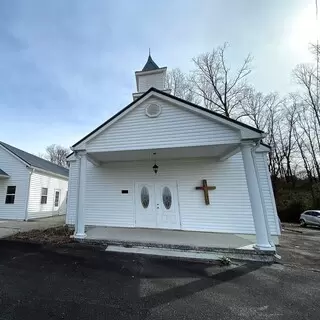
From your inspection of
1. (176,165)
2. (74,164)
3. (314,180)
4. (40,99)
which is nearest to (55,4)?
(40,99)

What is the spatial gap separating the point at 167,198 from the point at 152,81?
7105 mm

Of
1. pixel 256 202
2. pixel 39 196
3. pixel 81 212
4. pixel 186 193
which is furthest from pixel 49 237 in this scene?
pixel 39 196

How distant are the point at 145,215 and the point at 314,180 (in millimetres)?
30876

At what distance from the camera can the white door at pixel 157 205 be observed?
908 centimetres

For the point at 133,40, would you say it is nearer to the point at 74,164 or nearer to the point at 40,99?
the point at 40,99

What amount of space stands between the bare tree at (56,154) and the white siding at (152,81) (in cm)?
3937

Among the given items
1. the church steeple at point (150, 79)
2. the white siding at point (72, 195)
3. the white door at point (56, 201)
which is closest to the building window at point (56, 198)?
the white door at point (56, 201)

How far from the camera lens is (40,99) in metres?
11.1

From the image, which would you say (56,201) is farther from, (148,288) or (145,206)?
(148,288)

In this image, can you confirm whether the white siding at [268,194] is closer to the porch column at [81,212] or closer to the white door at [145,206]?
the white door at [145,206]

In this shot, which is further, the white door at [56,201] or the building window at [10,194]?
the white door at [56,201]

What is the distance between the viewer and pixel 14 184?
13844mm

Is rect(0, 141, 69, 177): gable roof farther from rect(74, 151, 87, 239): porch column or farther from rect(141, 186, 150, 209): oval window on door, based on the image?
rect(141, 186, 150, 209): oval window on door

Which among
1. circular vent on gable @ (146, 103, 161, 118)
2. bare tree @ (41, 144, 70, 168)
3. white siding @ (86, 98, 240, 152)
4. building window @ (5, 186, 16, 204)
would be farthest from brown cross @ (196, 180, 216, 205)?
bare tree @ (41, 144, 70, 168)
